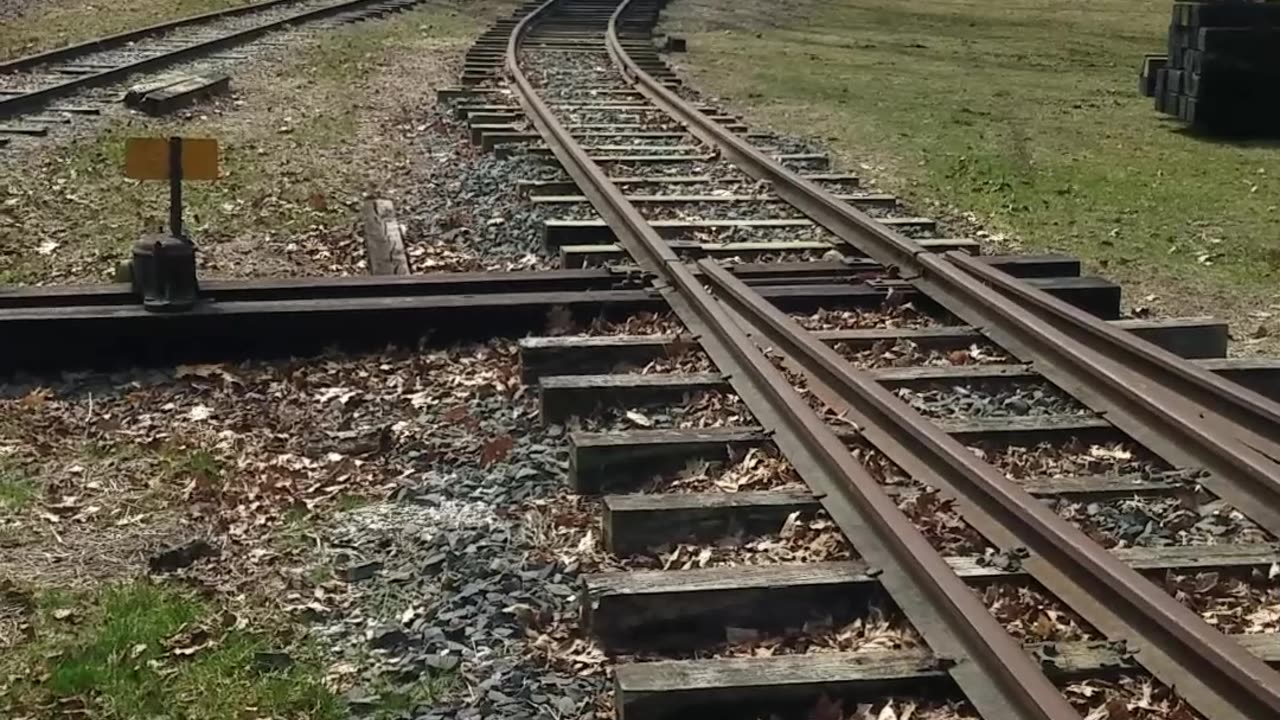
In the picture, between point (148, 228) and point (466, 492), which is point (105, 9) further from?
point (466, 492)

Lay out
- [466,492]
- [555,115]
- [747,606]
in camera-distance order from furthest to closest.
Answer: [555,115], [466,492], [747,606]

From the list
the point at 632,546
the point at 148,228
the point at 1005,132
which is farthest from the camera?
the point at 1005,132

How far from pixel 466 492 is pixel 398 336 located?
74.6 inches

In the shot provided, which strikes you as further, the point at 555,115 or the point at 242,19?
the point at 242,19

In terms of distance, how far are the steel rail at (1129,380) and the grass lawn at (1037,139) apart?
143 centimetres

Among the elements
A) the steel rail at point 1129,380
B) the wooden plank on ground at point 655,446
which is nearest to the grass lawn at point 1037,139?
the steel rail at point 1129,380

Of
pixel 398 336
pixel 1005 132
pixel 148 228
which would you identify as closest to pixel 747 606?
pixel 398 336

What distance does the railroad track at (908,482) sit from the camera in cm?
393

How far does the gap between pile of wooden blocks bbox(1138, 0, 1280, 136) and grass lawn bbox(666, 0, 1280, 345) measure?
367mm

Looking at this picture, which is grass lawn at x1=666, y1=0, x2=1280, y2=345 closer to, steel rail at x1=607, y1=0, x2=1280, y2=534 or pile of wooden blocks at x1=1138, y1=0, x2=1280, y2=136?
pile of wooden blocks at x1=1138, y1=0, x2=1280, y2=136

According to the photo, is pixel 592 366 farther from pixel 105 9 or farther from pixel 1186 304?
pixel 105 9

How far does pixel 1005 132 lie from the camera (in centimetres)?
1520

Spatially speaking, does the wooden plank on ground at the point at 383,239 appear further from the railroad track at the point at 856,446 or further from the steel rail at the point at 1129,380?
the steel rail at the point at 1129,380

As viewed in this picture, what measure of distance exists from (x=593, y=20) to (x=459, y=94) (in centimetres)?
988
